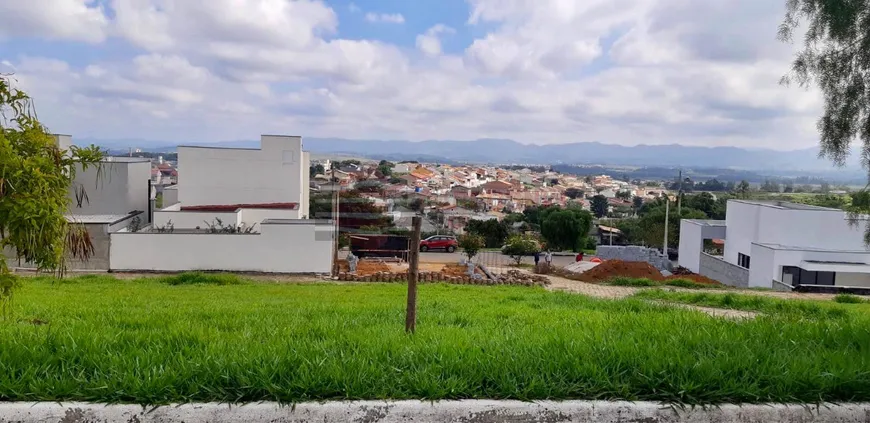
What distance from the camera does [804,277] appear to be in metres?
23.9

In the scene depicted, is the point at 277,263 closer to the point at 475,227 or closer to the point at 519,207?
the point at 475,227

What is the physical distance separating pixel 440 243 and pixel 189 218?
1778 cm

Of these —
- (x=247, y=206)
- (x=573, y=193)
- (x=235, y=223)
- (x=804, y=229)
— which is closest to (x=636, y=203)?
(x=573, y=193)

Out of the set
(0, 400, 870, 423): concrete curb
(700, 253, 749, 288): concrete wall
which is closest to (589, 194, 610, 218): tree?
(700, 253, 749, 288): concrete wall

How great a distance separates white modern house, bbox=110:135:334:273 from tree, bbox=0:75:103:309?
21.0 meters

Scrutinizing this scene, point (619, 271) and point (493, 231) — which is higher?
point (619, 271)

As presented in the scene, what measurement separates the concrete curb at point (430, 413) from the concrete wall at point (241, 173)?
27.8m

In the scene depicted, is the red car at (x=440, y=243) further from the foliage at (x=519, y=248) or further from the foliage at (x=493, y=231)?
the foliage at (x=493, y=231)

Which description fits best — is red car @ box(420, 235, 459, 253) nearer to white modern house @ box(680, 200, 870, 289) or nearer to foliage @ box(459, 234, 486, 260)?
foliage @ box(459, 234, 486, 260)

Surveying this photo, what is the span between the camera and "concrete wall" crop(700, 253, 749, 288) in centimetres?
2758

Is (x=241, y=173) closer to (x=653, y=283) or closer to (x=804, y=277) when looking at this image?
(x=653, y=283)

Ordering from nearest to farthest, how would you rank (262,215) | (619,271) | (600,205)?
(619,271) < (262,215) < (600,205)

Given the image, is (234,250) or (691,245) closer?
(234,250)

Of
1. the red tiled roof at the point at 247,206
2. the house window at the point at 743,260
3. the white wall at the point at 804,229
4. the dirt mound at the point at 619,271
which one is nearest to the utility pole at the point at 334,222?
the red tiled roof at the point at 247,206
